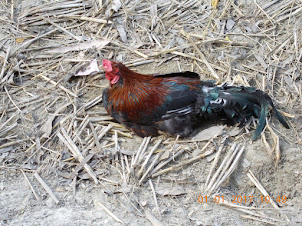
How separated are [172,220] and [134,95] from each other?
1.80m

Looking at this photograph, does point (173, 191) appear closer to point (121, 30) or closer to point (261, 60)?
point (261, 60)

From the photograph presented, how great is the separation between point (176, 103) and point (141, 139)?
0.76m

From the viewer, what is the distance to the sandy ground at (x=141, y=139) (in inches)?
169

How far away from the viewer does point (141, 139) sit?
528 centimetres

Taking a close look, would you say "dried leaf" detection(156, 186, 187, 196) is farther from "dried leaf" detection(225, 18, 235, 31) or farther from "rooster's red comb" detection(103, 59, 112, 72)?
"dried leaf" detection(225, 18, 235, 31)

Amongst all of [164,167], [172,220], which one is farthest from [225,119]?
[172,220]

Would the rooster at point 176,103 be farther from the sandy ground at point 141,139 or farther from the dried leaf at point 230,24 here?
the dried leaf at point 230,24

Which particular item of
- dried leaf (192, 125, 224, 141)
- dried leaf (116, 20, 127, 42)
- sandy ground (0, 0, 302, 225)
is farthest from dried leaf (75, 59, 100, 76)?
dried leaf (192, 125, 224, 141)

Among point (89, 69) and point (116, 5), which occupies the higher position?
point (116, 5)

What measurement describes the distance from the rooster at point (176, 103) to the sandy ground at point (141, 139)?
28 cm

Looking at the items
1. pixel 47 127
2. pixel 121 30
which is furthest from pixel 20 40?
pixel 47 127

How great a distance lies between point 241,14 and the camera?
21.6 feet

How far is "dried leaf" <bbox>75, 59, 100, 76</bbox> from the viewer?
593cm

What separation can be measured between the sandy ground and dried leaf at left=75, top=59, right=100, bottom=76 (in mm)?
89
